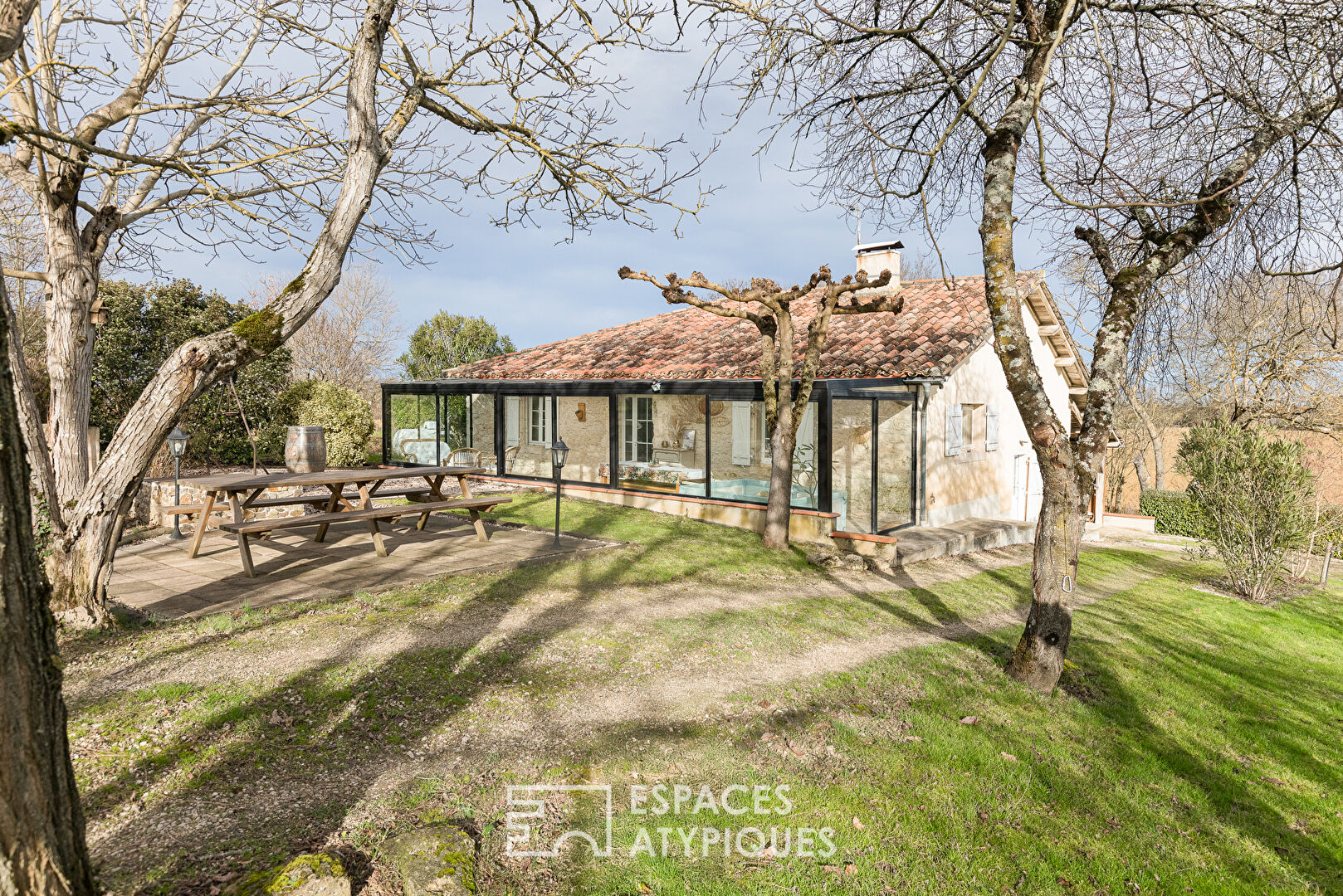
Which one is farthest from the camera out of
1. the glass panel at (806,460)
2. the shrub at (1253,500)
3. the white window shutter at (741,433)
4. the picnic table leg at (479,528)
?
the white window shutter at (741,433)

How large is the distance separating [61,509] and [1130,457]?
29.7 metres

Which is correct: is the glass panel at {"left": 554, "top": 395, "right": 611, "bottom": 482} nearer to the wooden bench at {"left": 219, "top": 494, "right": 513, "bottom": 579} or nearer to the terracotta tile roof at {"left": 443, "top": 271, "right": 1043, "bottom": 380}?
the terracotta tile roof at {"left": 443, "top": 271, "right": 1043, "bottom": 380}

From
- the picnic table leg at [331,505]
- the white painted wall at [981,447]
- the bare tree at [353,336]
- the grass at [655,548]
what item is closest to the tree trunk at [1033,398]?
the grass at [655,548]

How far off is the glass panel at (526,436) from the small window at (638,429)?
2.57m

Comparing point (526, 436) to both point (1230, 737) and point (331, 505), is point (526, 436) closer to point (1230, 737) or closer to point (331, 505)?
point (331, 505)

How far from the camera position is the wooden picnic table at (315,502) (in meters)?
6.80

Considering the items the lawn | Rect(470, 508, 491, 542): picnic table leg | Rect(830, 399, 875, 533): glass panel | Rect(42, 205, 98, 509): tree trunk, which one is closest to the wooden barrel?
Rect(42, 205, 98, 509): tree trunk

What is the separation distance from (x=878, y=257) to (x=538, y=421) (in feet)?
29.3

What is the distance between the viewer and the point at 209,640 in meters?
5.01

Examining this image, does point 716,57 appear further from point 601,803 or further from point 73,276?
point 73,276

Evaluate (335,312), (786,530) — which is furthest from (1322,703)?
(335,312)

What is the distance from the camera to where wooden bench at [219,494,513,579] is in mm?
6695

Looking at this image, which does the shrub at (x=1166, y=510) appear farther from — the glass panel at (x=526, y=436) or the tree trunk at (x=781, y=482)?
the glass panel at (x=526, y=436)

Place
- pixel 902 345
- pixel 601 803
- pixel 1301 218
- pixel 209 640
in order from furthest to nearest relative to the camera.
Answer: pixel 902 345, pixel 1301 218, pixel 209 640, pixel 601 803
